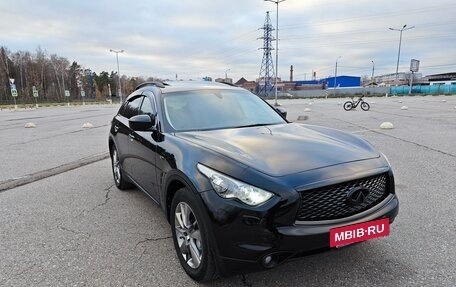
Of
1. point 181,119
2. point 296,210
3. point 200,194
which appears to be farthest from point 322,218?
point 181,119

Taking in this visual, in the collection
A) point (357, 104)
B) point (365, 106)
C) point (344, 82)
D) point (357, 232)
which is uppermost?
point (357, 232)

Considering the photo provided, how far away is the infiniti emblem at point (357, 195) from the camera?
2.47 metres

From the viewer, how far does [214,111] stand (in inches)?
152

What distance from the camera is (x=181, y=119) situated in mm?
3635

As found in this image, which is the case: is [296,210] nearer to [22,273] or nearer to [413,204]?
[22,273]

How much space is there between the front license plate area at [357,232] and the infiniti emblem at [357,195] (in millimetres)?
164

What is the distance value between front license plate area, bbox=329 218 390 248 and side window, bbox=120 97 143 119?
307cm

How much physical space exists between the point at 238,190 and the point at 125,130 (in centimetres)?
280

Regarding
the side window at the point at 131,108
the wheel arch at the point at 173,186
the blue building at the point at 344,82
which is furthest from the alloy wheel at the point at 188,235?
the blue building at the point at 344,82

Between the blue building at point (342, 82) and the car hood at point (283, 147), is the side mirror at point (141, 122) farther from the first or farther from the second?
the blue building at point (342, 82)

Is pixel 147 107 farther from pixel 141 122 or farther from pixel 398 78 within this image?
pixel 398 78

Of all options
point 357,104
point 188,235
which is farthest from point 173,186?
point 357,104

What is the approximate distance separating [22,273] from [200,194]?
5.98ft

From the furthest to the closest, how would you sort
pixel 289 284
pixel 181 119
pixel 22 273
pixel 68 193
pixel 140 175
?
pixel 68 193 → pixel 140 175 → pixel 181 119 → pixel 22 273 → pixel 289 284
